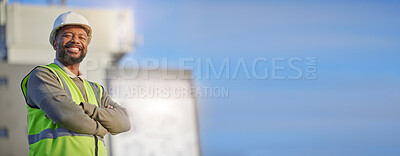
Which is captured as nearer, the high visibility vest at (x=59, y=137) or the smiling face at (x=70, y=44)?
the high visibility vest at (x=59, y=137)

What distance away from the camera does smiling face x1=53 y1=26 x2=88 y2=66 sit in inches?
84.3

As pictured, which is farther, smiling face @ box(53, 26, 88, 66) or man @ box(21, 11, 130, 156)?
smiling face @ box(53, 26, 88, 66)

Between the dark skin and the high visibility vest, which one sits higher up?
the dark skin

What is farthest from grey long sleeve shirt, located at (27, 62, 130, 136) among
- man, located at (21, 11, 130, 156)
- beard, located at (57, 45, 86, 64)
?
beard, located at (57, 45, 86, 64)

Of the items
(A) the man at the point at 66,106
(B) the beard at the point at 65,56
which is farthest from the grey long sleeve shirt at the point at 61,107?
(B) the beard at the point at 65,56

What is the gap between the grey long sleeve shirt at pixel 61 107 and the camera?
195cm

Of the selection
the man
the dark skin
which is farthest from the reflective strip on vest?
the dark skin

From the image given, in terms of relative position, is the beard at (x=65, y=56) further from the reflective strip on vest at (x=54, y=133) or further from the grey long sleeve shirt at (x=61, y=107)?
the reflective strip on vest at (x=54, y=133)

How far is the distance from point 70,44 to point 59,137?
1.38 feet

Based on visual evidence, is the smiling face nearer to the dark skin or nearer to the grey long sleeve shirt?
the dark skin

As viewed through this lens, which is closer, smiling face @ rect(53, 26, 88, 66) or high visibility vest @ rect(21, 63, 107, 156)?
high visibility vest @ rect(21, 63, 107, 156)

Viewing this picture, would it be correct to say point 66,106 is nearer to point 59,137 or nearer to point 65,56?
point 59,137

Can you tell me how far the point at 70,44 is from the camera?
214 centimetres

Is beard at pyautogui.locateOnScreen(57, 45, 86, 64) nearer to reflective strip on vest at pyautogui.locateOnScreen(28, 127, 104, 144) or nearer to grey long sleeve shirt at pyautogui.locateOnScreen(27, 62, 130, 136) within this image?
grey long sleeve shirt at pyautogui.locateOnScreen(27, 62, 130, 136)
